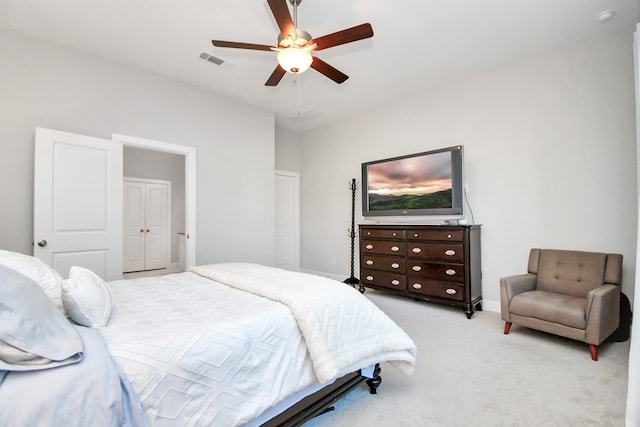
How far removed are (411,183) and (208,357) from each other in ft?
11.5

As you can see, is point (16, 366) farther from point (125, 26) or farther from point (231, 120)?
point (231, 120)

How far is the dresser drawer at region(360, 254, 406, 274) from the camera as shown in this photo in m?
3.96

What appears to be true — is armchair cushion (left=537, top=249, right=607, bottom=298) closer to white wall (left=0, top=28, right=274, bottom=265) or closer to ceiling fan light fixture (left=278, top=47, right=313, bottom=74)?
ceiling fan light fixture (left=278, top=47, right=313, bottom=74)

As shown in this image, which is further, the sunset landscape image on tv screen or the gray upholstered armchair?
the sunset landscape image on tv screen

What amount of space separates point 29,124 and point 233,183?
2194 mm

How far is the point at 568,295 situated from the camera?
2.84 m

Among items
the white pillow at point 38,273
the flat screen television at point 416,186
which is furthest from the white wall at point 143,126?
the white pillow at point 38,273

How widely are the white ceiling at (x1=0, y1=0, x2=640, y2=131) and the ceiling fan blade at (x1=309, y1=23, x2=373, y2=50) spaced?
601 mm

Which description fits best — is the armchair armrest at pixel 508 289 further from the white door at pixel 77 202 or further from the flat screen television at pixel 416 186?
the white door at pixel 77 202

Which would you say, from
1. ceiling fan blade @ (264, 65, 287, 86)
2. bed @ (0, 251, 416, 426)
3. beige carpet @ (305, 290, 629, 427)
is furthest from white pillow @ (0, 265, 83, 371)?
ceiling fan blade @ (264, 65, 287, 86)

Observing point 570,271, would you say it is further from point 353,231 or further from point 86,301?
point 86,301

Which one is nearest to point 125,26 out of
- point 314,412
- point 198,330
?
point 198,330

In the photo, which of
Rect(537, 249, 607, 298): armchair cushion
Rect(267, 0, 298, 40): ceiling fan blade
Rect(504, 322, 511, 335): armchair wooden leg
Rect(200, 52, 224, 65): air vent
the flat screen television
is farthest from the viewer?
the flat screen television

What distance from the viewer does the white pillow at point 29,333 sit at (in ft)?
2.97
